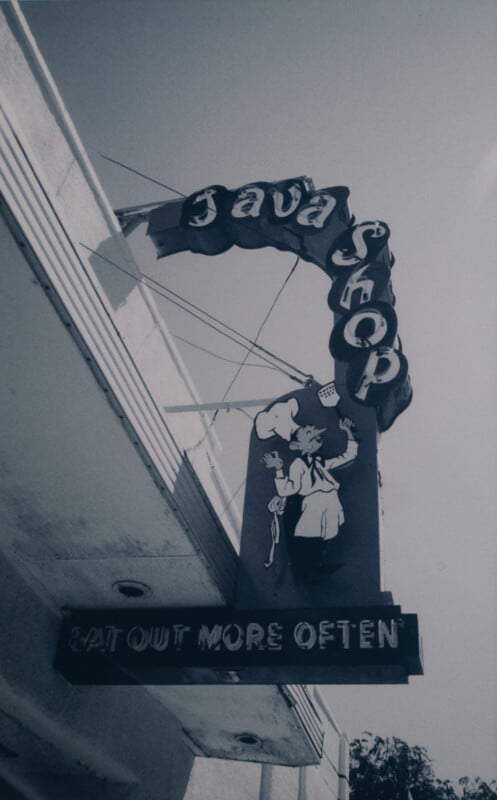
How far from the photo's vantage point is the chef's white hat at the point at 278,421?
5.91m

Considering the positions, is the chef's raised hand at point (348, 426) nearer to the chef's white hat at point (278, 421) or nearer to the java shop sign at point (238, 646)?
the chef's white hat at point (278, 421)

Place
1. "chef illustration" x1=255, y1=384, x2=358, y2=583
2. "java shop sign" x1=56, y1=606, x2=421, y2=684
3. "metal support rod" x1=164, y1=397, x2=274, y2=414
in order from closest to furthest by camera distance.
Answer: "java shop sign" x1=56, y1=606, x2=421, y2=684 → "chef illustration" x1=255, y1=384, x2=358, y2=583 → "metal support rod" x1=164, y1=397, x2=274, y2=414

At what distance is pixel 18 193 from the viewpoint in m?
3.35

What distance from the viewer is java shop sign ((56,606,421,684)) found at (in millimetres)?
4422

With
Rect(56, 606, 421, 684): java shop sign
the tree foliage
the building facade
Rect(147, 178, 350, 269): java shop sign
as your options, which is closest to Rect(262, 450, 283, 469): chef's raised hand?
the building facade

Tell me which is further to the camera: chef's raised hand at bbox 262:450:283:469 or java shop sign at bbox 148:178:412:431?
java shop sign at bbox 148:178:412:431

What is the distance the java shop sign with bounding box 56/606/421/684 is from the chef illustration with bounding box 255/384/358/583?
0.46m

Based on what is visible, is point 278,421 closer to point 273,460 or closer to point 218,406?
point 273,460

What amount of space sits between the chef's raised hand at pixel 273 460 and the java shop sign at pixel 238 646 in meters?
1.33

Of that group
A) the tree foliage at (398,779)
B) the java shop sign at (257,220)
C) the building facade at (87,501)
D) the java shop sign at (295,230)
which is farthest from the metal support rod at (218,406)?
the tree foliage at (398,779)

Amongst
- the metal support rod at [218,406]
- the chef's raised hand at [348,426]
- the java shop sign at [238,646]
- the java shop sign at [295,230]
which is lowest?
the java shop sign at [238,646]

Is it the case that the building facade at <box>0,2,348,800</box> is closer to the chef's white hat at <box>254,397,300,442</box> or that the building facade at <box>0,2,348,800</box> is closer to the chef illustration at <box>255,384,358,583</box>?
the chef illustration at <box>255,384,358,583</box>

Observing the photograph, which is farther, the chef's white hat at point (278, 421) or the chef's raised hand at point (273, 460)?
the chef's white hat at point (278, 421)

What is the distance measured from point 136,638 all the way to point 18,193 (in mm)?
3585
